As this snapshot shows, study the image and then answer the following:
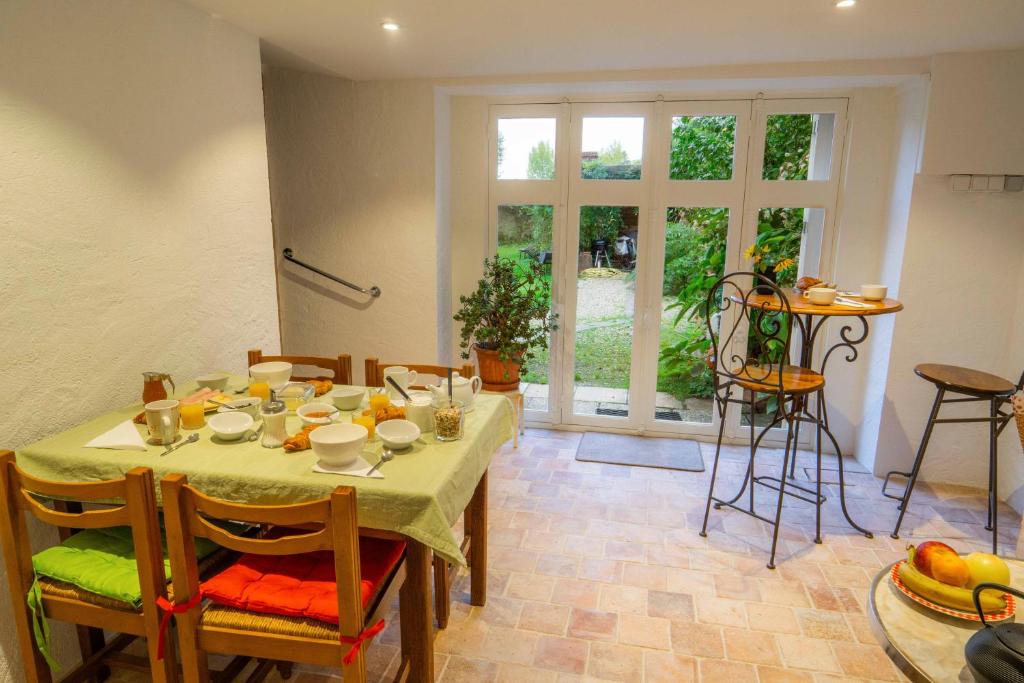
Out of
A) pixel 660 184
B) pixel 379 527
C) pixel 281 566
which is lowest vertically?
pixel 281 566

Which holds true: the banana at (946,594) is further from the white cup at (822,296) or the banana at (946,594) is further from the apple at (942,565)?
the white cup at (822,296)

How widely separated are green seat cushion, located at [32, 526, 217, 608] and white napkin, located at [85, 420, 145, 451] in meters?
0.25

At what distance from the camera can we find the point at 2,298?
1847mm

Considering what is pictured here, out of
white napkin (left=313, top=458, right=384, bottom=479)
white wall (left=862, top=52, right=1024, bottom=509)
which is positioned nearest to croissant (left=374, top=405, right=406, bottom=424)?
white napkin (left=313, top=458, right=384, bottom=479)

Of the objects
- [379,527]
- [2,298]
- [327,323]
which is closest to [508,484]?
[327,323]

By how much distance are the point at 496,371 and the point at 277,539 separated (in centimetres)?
256

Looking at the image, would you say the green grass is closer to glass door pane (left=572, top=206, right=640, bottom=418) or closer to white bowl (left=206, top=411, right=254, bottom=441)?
glass door pane (left=572, top=206, right=640, bottom=418)

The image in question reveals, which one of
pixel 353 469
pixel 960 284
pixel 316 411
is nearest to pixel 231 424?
pixel 316 411

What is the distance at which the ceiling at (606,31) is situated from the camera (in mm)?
2500

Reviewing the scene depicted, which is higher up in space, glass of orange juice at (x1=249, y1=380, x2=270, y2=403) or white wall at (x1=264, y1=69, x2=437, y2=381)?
white wall at (x1=264, y1=69, x2=437, y2=381)

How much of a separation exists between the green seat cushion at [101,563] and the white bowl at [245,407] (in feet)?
1.49

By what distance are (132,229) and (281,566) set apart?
1455mm

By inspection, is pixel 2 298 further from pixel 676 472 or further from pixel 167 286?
pixel 676 472

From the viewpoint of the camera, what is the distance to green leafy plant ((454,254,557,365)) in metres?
3.98
